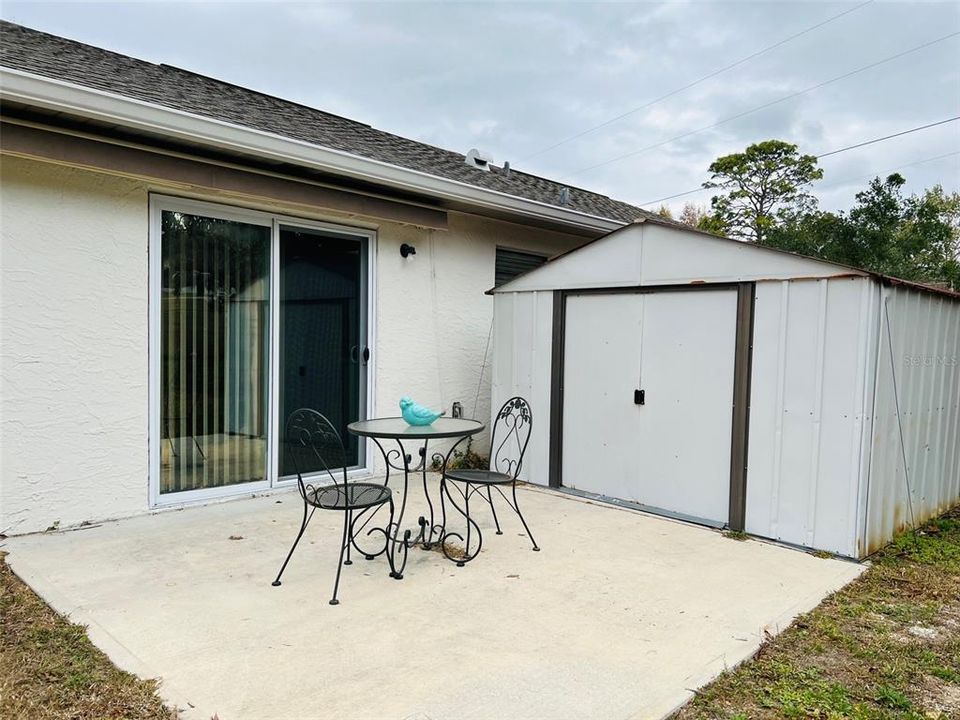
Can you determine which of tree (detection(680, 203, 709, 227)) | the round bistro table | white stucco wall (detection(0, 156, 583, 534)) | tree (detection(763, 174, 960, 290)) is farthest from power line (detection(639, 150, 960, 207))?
white stucco wall (detection(0, 156, 583, 534))

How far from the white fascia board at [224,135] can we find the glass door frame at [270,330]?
589 mm

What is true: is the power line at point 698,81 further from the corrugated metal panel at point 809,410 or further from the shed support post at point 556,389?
the corrugated metal panel at point 809,410

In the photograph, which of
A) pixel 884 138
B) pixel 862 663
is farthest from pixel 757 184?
pixel 862 663

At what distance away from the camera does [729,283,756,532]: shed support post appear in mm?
4398

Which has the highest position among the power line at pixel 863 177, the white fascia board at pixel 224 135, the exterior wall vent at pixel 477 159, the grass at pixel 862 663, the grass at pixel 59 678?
the power line at pixel 863 177

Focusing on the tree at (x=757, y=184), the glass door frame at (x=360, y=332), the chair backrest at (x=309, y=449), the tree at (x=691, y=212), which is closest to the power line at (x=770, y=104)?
the tree at (x=757, y=184)

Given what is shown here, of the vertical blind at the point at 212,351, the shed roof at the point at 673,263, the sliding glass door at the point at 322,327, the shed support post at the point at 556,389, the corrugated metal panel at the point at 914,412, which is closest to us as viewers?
the corrugated metal panel at the point at 914,412

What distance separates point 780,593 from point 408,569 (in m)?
2.02

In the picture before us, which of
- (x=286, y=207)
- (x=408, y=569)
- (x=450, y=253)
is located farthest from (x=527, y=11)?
(x=408, y=569)

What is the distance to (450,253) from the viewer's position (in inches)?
260

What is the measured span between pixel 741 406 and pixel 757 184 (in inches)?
884

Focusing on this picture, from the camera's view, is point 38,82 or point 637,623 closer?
point 637,623

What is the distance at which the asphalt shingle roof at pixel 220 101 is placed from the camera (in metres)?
4.30

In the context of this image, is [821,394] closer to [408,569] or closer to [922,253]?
[408,569]
